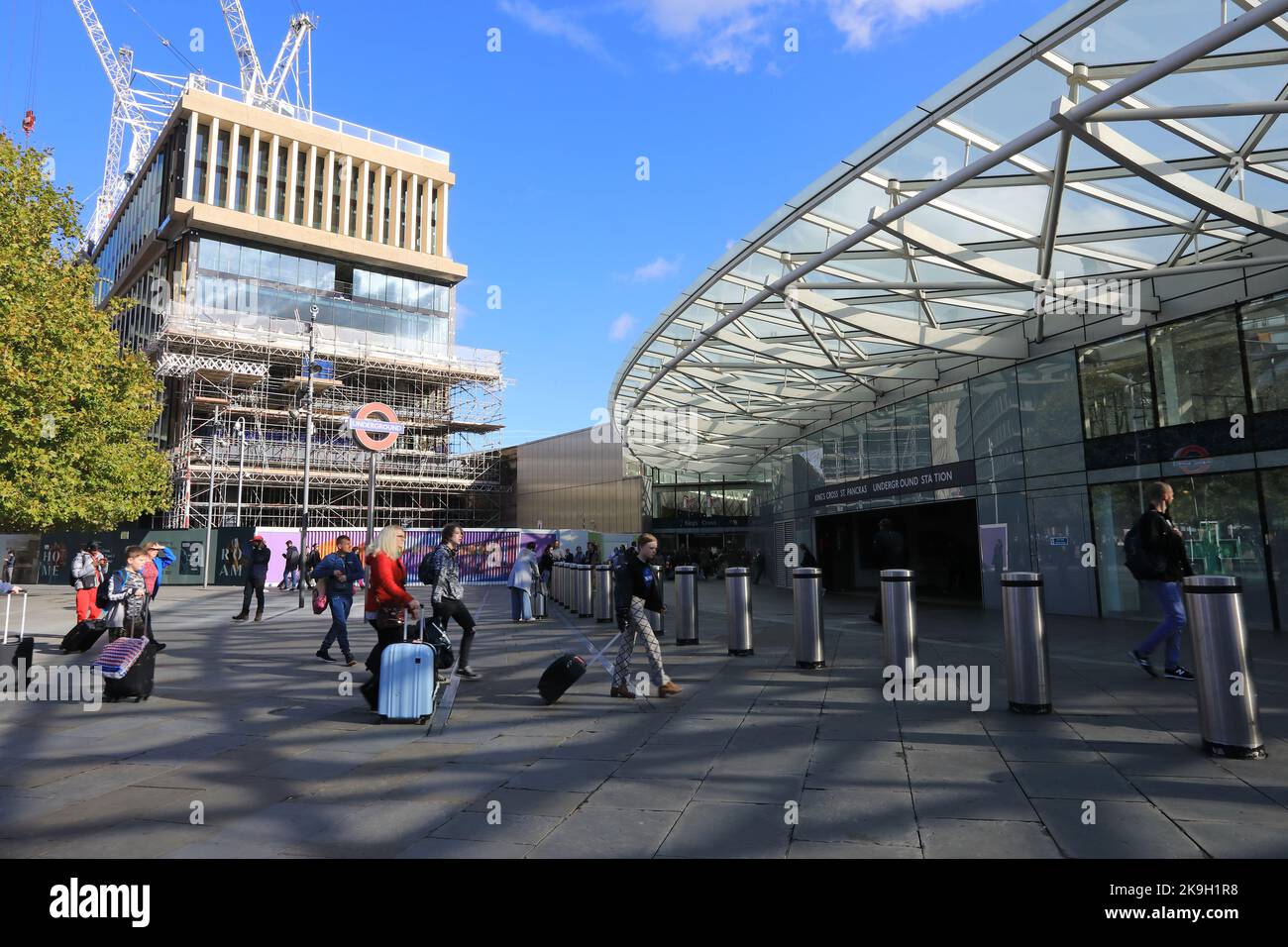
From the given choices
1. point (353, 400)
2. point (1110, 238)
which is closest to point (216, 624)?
point (1110, 238)

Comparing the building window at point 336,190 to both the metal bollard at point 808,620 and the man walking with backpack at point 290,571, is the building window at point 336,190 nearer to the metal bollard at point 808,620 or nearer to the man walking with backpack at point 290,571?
the man walking with backpack at point 290,571

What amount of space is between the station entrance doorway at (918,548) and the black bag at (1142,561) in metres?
13.7

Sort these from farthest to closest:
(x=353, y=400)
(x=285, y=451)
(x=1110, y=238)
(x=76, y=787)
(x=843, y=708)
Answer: (x=353, y=400) → (x=285, y=451) → (x=1110, y=238) → (x=843, y=708) → (x=76, y=787)

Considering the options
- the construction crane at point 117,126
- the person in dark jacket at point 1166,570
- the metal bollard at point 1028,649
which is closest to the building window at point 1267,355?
the person in dark jacket at point 1166,570

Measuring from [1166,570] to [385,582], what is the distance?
7152 mm

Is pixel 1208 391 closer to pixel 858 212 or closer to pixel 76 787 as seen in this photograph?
pixel 858 212

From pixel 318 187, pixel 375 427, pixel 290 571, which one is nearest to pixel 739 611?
pixel 375 427

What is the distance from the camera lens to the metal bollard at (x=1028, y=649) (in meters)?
5.86

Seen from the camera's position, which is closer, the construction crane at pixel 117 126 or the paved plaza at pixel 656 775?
the paved plaza at pixel 656 775

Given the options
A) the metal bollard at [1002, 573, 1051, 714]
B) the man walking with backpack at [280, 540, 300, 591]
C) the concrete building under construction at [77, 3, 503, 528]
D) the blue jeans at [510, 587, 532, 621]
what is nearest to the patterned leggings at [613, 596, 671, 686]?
the metal bollard at [1002, 573, 1051, 714]

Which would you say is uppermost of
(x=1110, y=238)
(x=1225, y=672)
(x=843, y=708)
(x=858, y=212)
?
(x=858, y=212)

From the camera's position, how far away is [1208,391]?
464 inches

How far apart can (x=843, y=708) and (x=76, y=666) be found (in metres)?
9.14

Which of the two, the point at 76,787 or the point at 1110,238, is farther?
the point at 1110,238
